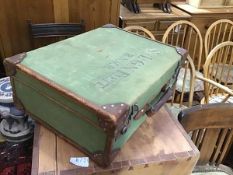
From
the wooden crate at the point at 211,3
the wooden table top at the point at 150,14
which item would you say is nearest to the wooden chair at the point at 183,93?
the wooden table top at the point at 150,14

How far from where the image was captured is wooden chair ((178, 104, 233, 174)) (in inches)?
38.4

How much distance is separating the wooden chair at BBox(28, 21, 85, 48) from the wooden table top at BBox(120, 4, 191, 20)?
554mm

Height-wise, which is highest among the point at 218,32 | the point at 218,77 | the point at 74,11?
the point at 74,11

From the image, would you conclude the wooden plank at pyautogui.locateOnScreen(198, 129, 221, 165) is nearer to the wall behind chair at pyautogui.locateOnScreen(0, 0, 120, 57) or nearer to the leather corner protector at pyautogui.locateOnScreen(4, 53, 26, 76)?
the leather corner protector at pyautogui.locateOnScreen(4, 53, 26, 76)

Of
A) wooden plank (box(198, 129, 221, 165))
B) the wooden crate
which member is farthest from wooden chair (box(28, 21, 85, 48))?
the wooden crate

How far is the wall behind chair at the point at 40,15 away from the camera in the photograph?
57.2 inches

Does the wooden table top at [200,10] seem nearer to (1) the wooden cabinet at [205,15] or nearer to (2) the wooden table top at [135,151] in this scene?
(1) the wooden cabinet at [205,15]

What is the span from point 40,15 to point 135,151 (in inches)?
43.1

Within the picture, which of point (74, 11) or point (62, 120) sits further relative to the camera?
point (74, 11)

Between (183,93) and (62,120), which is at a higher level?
(62,120)

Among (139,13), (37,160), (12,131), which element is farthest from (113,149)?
(139,13)

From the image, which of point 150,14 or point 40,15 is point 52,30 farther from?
point 150,14

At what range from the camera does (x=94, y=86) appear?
2.43 feet

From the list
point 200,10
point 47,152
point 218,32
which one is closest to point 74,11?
point 47,152
